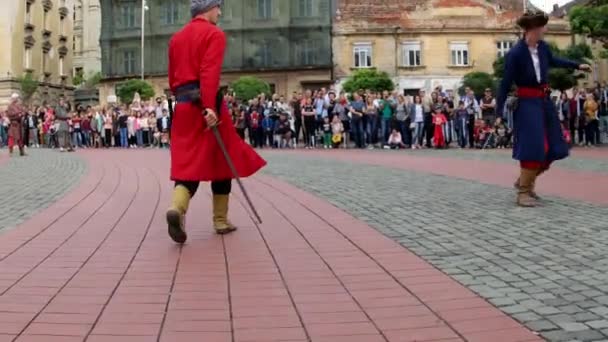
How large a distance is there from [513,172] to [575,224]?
624cm

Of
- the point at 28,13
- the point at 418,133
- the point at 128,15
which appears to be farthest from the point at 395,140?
the point at 28,13

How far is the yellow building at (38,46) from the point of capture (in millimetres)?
64688

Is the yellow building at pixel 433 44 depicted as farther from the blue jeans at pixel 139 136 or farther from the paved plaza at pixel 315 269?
the paved plaza at pixel 315 269

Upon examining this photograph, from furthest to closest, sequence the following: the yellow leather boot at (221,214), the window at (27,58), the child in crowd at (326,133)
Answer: the window at (27,58), the child in crowd at (326,133), the yellow leather boot at (221,214)

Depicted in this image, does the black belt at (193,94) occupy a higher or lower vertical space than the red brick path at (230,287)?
higher

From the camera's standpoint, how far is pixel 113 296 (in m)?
4.56

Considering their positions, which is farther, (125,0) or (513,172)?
(125,0)

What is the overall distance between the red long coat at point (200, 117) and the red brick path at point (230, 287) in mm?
620

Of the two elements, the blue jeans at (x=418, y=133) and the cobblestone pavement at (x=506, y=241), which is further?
the blue jeans at (x=418, y=133)

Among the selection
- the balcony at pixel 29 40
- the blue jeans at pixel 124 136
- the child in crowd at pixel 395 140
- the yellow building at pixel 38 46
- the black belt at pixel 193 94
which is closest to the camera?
the black belt at pixel 193 94

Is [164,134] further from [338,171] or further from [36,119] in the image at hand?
[338,171]

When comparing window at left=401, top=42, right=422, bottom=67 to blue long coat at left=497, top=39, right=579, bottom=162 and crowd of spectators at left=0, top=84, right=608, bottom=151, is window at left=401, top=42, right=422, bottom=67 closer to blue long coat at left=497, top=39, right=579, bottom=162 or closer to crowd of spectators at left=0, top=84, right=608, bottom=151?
crowd of spectators at left=0, top=84, right=608, bottom=151

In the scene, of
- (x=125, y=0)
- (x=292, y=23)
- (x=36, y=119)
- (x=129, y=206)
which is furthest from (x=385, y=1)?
(x=129, y=206)

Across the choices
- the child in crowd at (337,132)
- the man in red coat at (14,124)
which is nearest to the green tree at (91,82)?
the man in red coat at (14,124)
